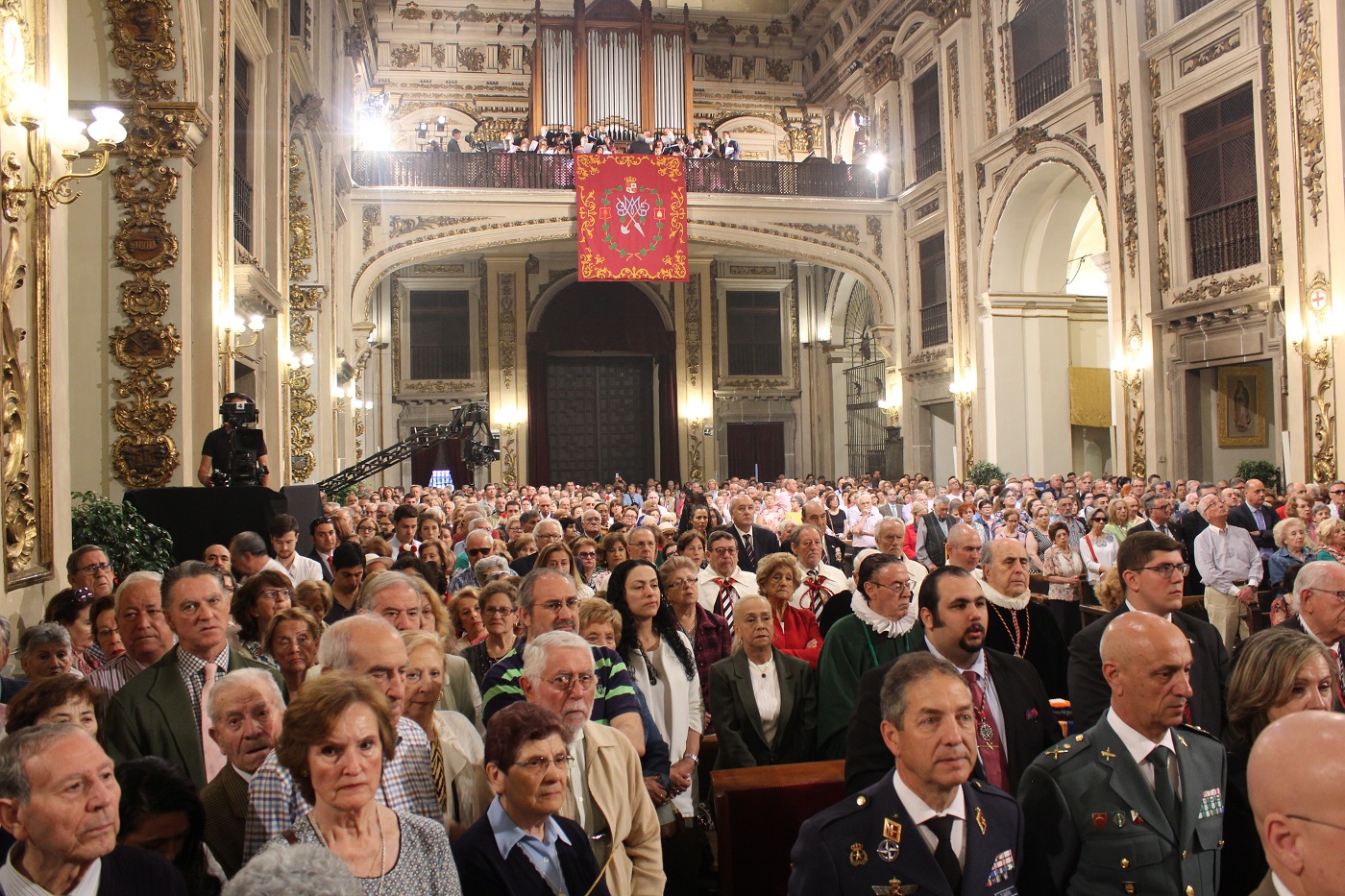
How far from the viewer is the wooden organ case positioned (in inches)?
917

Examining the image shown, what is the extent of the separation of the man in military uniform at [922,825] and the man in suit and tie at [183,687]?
1.72 metres

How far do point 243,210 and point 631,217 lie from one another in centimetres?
941

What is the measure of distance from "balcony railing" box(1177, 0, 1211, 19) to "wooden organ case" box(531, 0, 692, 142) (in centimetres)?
1133

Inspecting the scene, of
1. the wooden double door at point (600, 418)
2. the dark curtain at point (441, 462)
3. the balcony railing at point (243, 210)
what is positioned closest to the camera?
the balcony railing at point (243, 210)

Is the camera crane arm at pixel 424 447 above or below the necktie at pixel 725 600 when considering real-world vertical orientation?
above

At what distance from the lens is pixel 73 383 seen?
26.6 feet

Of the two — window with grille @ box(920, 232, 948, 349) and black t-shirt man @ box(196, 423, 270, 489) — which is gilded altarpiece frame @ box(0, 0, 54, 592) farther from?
window with grille @ box(920, 232, 948, 349)

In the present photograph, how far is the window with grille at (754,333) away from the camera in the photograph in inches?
1045

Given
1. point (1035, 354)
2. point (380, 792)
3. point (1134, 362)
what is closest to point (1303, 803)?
point (380, 792)

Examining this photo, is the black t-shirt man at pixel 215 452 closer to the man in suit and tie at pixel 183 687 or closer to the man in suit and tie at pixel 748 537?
the man in suit and tie at pixel 748 537

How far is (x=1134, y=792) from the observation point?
8.97 feet

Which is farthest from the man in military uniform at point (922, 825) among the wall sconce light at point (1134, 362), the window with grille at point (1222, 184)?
the wall sconce light at point (1134, 362)

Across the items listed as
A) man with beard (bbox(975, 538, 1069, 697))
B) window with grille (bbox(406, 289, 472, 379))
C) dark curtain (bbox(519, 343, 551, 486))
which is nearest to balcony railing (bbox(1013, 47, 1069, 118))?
dark curtain (bbox(519, 343, 551, 486))

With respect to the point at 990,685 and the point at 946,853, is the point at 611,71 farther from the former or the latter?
the point at 946,853
